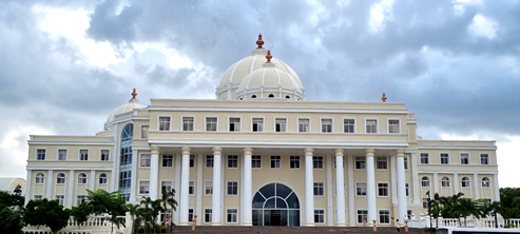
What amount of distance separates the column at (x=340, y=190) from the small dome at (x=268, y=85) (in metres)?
10.8

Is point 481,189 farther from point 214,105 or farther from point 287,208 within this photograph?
point 214,105

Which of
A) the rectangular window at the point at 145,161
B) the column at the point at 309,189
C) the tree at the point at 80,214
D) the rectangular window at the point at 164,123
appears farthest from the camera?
the rectangular window at the point at 145,161

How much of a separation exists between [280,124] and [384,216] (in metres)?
10.9

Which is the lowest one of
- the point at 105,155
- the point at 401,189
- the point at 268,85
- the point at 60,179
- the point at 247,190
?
the point at 247,190

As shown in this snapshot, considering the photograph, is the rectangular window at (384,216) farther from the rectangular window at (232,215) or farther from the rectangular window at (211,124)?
the rectangular window at (211,124)

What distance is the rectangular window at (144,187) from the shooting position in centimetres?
4850

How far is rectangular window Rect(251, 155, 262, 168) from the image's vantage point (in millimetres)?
48125

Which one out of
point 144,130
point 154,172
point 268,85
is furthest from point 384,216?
point 144,130

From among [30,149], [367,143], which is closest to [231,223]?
[367,143]

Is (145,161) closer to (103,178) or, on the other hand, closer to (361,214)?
(103,178)

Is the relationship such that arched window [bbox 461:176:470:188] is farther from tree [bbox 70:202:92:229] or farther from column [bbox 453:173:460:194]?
tree [bbox 70:202:92:229]

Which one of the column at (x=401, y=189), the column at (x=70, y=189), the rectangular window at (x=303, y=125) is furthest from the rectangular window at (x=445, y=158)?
the column at (x=70, y=189)

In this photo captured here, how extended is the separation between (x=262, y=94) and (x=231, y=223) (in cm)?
1262

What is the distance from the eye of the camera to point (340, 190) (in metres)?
45.1
